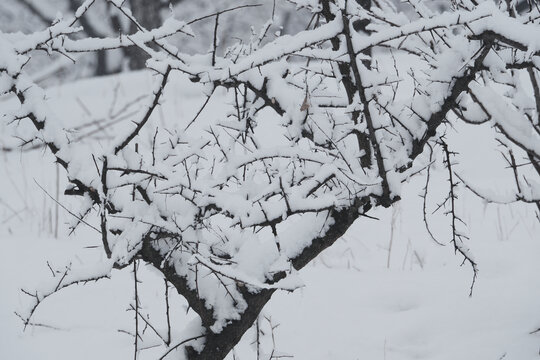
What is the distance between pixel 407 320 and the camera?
208cm

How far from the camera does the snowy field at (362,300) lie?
1.90m

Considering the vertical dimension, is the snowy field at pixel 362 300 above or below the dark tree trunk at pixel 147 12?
below

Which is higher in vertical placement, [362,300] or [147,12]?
[147,12]

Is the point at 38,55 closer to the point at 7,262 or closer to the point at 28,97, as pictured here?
the point at 7,262

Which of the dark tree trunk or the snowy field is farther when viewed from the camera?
the dark tree trunk

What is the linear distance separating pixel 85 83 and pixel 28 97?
228 inches

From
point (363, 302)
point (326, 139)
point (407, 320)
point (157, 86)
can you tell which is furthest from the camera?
point (363, 302)

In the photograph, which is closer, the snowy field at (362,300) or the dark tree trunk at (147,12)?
the snowy field at (362,300)

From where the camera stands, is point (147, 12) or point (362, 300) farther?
point (147, 12)

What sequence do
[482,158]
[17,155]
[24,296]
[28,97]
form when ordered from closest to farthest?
[28,97]
[24,296]
[482,158]
[17,155]

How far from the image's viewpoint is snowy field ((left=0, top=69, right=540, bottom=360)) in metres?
1.90

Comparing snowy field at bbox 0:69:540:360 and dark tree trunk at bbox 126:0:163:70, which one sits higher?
dark tree trunk at bbox 126:0:163:70

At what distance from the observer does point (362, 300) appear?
7.62 feet

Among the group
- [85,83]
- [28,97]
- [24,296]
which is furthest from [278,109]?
[85,83]
